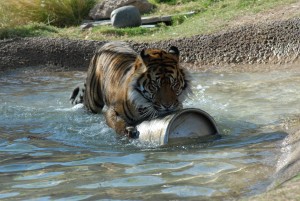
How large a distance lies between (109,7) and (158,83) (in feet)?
30.3

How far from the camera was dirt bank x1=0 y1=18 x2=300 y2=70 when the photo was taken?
10875 millimetres

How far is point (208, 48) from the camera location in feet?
37.2

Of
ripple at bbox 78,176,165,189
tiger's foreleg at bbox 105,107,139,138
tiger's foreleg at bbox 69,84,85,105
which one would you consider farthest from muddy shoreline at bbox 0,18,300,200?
ripple at bbox 78,176,165,189

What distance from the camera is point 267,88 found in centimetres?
918

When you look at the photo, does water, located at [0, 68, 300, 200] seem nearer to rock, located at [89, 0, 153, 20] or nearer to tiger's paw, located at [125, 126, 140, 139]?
tiger's paw, located at [125, 126, 140, 139]

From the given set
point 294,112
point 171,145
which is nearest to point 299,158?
point 171,145

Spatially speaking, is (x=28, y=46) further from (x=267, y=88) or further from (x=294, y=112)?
(x=294, y=112)

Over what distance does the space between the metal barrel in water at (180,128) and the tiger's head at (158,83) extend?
0.46 ft

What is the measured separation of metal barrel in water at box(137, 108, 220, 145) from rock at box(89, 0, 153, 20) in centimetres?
923

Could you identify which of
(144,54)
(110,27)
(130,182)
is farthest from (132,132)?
(110,27)

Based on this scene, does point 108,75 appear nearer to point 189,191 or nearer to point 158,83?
point 158,83

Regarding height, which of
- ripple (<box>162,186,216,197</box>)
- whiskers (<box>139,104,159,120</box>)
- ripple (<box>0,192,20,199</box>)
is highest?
whiskers (<box>139,104,159,120</box>)

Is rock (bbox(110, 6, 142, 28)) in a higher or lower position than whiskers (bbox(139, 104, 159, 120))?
higher

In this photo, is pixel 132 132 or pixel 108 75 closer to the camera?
pixel 132 132
